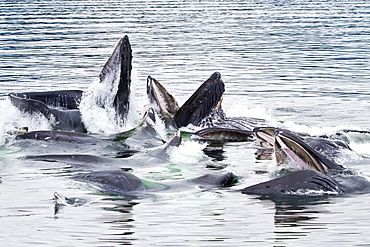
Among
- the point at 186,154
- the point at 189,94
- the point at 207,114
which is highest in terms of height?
the point at 186,154

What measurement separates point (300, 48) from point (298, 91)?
40.8 feet

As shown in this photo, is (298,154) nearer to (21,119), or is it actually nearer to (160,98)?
(160,98)

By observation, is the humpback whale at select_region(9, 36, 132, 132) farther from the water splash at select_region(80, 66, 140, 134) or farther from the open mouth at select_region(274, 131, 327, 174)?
the open mouth at select_region(274, 131, 327, 174)

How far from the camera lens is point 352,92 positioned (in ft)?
71.6

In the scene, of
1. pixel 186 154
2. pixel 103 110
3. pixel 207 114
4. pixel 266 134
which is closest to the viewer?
pixel 186 154

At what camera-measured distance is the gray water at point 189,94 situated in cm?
880

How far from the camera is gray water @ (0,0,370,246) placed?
346 inches

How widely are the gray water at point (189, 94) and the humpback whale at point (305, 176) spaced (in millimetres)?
264

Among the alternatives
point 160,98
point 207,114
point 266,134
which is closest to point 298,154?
point 266,134

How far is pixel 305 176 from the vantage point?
10414 mm

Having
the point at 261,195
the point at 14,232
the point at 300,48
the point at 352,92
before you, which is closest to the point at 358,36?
the point at 300,48

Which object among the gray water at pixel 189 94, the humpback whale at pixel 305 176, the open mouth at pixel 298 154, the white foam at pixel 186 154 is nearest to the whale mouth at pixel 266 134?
the gray water at pixel 189 94

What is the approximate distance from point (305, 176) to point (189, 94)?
37.1 ft

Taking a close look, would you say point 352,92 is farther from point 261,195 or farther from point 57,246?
point 57,246
